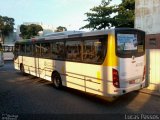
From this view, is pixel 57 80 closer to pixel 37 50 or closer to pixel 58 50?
pixel 58 50

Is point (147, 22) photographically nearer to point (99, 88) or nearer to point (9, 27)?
point (99, 88)

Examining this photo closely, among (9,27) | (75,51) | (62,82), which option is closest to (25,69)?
(62,82)

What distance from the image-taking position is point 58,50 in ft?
34.7

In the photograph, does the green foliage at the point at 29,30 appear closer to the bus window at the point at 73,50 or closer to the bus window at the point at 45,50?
the bus window at the point at 45,50

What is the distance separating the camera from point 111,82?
24.6 feet

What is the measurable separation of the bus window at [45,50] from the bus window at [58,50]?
0.53 meters

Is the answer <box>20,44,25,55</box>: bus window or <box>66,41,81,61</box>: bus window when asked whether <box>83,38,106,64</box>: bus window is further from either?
<box>20,44,25,55</box>: bus window

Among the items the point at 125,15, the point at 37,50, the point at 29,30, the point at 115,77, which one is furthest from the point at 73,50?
the point at 29,30

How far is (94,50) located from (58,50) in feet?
9.52

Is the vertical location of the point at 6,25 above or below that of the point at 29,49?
above


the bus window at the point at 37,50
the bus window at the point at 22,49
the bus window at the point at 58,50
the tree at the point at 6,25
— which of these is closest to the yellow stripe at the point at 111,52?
the bus window at the point at 58,50

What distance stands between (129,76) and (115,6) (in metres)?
17.4

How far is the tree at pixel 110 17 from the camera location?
22.7 meters

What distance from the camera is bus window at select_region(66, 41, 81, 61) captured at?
29.7 feet
